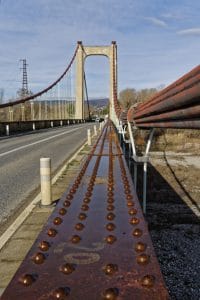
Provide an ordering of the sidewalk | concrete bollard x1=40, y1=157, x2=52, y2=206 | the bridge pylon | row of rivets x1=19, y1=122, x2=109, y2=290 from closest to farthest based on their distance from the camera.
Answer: row of rivets x1=19, y1=122, x2=109, y2=290, the sidewalk, concrete bollard x1=40, y1=157, x2=52, y2=206, the bridge pylon

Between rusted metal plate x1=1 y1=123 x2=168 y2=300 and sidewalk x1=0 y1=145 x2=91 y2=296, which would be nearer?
rusted metal plate x1=1 y1=123 x2=168 y2=300

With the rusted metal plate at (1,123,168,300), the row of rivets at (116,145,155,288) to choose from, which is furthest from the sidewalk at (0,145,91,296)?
the row of rivets at (116,145,155,288)

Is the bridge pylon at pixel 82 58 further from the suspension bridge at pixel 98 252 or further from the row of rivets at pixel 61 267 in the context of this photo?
the row of rivets at pixel 61 267

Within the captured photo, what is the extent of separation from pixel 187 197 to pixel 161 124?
29.0ft

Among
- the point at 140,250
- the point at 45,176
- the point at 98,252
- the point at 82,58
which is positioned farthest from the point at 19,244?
the point at 82,58

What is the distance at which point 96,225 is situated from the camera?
80.4 inches

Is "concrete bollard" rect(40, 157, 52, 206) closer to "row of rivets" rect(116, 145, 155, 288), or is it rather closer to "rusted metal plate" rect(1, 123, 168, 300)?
"rusted metal plate" rect(1, 123, 168, 300)

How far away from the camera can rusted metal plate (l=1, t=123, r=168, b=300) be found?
50.1 inches

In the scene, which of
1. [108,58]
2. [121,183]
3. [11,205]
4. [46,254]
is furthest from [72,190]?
[108,58]

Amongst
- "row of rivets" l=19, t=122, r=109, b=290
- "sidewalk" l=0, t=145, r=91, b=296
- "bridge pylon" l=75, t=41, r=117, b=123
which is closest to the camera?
"row of rivets" l=19, t=122, r=109, b=290

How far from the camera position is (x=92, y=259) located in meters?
1.56

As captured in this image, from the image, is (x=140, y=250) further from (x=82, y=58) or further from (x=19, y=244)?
(x=82, y=58)

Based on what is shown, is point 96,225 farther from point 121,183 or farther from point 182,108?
point 121,183

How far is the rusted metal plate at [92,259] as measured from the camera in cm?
127
